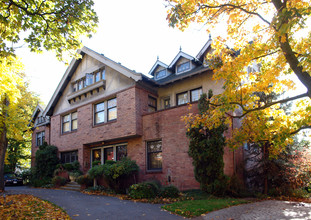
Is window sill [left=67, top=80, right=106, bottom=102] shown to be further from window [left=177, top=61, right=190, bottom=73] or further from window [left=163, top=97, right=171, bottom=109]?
window [left=177, top=61, right=190, bottom=73]

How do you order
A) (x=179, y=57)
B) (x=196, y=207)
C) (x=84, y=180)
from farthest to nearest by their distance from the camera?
(x=179, y=57)
(x=84, y=180)
(x=196, y=207)

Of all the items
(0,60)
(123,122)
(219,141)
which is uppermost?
(0,60)

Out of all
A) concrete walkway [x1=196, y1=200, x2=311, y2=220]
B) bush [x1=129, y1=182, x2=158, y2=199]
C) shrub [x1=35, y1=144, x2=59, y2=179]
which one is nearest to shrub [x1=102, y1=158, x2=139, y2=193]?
bush [x1=129, y1=182, x2=158, y2=199]

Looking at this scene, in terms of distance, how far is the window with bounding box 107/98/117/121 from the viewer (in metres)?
17.8

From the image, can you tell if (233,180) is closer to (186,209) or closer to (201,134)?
(201,134)

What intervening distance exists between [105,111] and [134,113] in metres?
3.31

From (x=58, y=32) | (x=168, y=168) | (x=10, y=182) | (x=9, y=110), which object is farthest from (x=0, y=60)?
(x=10, y=182)

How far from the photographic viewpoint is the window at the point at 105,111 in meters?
17.9

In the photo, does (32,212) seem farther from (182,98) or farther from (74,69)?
(74,69)

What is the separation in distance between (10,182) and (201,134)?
71.1 ft

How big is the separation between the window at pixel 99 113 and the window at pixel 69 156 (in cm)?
417

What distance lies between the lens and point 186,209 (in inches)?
349

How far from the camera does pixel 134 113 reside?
1606cm

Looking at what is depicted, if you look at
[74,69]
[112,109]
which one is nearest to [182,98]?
[112,109]
